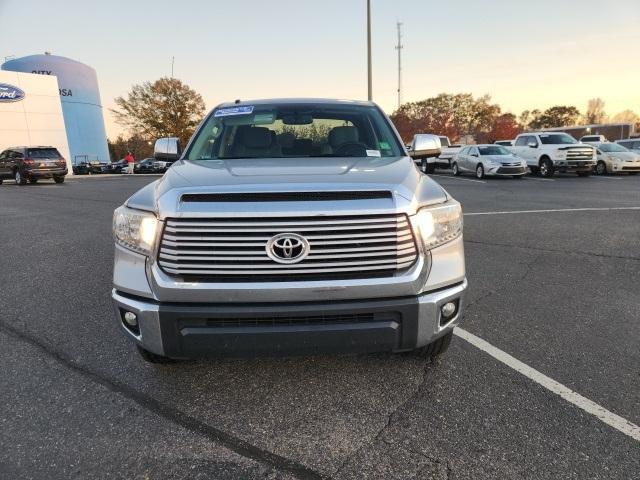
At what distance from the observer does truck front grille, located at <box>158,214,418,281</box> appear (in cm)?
235

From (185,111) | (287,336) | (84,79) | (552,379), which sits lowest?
(552,379)

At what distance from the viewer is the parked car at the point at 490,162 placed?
20.0 metres

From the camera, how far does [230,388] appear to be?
2812 mm

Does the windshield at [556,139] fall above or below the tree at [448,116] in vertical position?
below

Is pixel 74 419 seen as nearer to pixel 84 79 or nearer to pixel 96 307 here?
pixel 96 307

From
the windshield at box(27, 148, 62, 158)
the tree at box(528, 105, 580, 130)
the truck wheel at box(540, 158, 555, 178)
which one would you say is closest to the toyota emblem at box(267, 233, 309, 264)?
the truck wheel at box(540, 158, 555, 178)

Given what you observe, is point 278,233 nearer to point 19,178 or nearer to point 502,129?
point 19,178

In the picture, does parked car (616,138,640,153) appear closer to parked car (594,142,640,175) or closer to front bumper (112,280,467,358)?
parked car (594,142,640,175)

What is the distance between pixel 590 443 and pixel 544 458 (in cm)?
28

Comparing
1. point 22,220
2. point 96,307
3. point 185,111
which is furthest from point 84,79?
point 96,307

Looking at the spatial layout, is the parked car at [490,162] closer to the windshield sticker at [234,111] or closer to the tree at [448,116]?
the windshield sticker at [234,111]

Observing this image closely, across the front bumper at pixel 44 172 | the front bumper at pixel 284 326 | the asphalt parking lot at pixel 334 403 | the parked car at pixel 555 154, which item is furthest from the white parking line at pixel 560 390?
the front bumper at pixel 44 172

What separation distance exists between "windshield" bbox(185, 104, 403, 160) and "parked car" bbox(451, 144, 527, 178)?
17.4 metres

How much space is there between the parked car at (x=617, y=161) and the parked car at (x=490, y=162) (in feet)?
14.1
